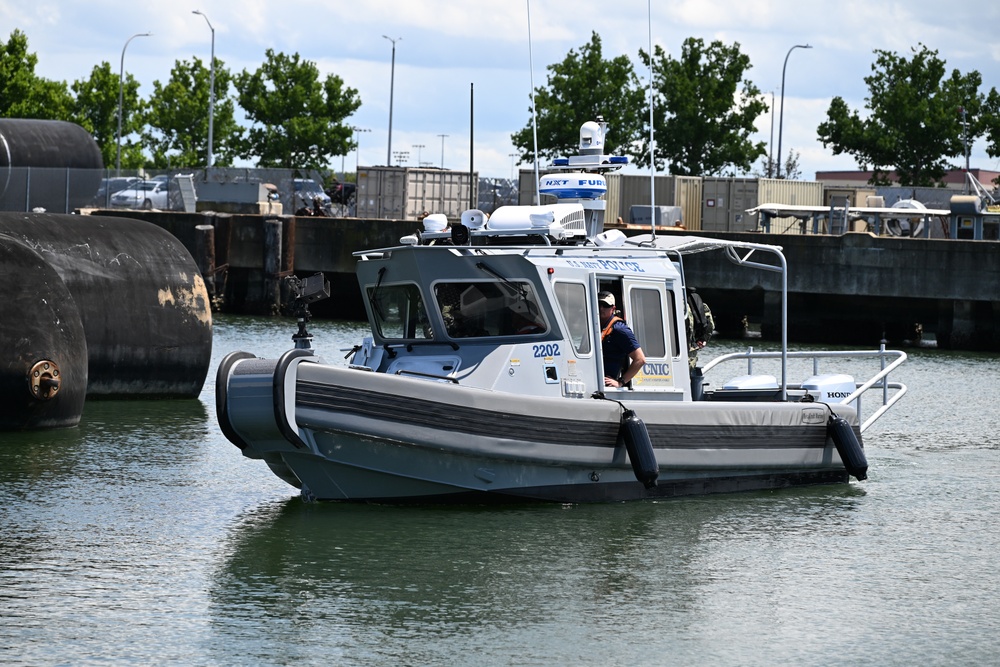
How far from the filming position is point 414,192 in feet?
167

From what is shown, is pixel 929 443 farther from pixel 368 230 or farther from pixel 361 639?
pixel 368 230

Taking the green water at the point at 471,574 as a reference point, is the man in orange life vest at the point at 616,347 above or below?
above

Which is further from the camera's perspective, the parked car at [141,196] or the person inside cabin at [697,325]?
the parked car at [141,196]

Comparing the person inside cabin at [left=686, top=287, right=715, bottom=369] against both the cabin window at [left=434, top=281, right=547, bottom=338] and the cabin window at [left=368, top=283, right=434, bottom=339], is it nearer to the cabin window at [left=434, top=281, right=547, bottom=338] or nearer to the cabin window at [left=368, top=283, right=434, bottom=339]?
the cabin window at [left=434, top=281, right=547, bottom=338]

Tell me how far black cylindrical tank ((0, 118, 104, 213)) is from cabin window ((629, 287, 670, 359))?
2996 centimetres

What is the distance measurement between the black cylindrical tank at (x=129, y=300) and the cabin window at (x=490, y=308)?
25.4 feet

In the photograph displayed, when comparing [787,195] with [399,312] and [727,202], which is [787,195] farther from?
[399,312]

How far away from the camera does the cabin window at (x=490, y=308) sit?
12.7 meters

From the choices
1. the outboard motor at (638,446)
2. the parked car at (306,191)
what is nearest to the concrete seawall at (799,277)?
the parked car at (306,191)

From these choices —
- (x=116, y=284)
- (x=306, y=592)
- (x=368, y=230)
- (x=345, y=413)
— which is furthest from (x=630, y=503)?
(x=368, y=230)

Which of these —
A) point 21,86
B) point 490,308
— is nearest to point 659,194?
point 21,86

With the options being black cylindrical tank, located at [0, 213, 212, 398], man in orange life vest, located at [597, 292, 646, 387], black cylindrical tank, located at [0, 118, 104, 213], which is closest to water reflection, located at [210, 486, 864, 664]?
man in orange life vest, located at [597, 292, 646, 387]

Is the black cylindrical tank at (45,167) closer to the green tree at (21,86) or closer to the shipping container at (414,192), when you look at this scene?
the shipping container at (414,192)

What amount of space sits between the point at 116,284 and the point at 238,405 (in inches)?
330
